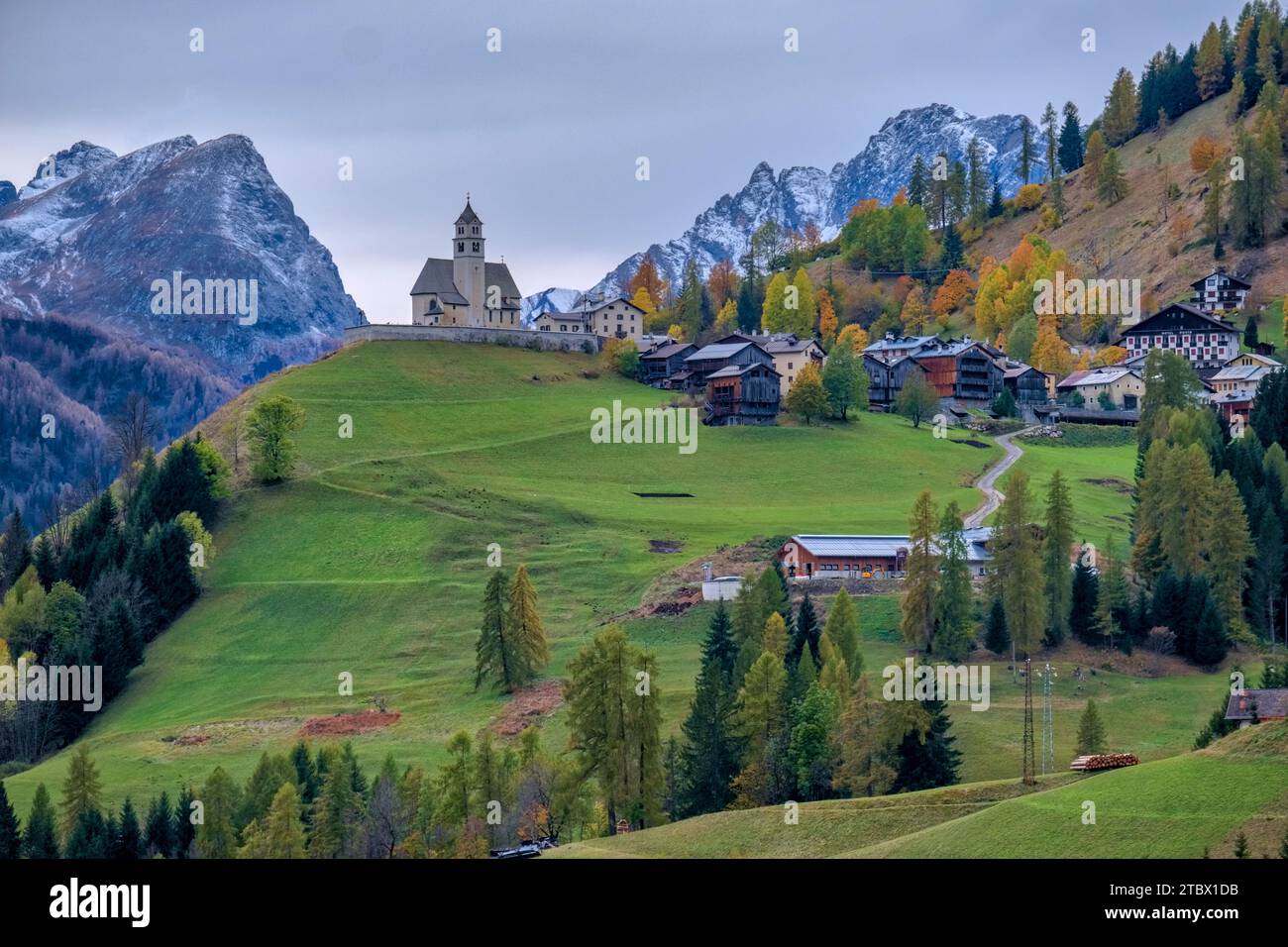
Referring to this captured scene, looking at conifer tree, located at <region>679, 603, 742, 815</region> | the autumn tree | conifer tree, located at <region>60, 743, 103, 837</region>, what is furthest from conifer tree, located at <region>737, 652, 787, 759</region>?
the autumn tree

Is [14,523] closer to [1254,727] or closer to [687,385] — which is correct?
[687,385]

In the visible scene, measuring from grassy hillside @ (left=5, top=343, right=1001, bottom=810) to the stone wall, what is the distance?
6269 mm

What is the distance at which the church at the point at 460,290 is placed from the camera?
19375 centimetres

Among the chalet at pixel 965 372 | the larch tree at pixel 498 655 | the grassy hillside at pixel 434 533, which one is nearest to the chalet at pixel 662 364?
the grassy hillside at pixel 434 533

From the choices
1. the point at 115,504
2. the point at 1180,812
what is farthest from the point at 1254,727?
the point at 115,504

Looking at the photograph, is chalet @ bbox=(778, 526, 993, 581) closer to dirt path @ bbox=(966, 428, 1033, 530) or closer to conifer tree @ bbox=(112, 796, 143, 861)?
dirt path @ bbox=(966, 428, 1033, 530)

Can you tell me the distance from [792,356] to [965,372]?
17679mm

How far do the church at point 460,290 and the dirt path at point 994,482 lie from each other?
197ft

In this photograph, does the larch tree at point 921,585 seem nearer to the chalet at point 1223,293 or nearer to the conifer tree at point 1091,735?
the conifer tree at point 1091,735

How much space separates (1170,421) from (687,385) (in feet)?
205

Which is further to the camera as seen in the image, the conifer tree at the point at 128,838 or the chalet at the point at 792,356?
the chalet at the point at 792,356

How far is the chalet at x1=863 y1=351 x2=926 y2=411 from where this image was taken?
17812 cm

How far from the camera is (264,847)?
7406 cm

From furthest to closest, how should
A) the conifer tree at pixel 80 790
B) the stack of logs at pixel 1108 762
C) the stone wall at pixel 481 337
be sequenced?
the stone wall at pixel 481 337
the conifer tree at pixel 80 790
the stack of logs at pixel 1108 762
